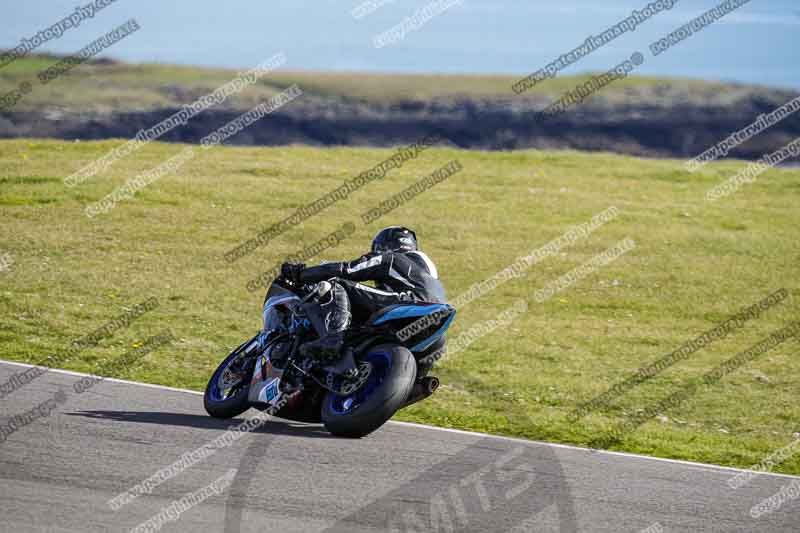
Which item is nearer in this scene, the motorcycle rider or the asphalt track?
the asphalt track

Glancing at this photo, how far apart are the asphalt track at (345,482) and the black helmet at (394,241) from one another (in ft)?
4.89

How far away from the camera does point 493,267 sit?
1848cm

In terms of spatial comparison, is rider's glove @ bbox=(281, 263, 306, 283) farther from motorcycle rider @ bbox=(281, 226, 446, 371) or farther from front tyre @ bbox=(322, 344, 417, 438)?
front tyre @ bbox=(322, 344, 417, 438)

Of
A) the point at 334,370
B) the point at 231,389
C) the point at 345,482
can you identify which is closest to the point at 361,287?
the point at 334,370

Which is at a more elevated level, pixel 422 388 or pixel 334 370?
pixel 334 370

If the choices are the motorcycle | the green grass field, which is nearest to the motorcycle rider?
the motorcycle

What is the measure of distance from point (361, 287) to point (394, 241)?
605mm

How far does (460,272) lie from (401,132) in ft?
161

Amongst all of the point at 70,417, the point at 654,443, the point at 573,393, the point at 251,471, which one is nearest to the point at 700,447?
the point at 654,443

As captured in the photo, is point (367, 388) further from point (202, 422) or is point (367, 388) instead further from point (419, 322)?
point (202, 422)

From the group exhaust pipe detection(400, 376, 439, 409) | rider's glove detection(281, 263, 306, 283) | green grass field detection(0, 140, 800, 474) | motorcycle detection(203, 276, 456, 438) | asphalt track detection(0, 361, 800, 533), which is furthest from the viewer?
green grass field detection(0, 140, 800, 474)

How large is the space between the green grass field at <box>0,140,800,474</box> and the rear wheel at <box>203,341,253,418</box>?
1.83 m

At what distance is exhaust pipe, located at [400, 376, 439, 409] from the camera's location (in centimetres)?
841

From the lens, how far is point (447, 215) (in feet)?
71.4
